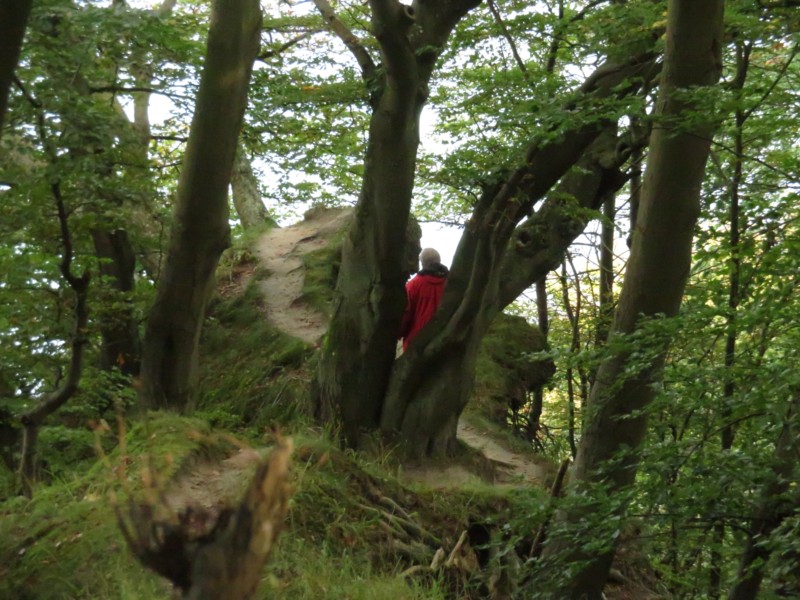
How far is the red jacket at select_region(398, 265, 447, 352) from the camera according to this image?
400 inches

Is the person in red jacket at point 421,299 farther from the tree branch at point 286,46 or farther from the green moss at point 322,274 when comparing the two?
the tree branch at point 286,46

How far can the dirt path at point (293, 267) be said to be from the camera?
42.9 feet

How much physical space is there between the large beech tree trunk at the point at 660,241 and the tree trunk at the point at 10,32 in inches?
140

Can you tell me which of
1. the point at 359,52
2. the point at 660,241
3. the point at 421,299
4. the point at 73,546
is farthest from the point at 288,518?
the point at 359,52

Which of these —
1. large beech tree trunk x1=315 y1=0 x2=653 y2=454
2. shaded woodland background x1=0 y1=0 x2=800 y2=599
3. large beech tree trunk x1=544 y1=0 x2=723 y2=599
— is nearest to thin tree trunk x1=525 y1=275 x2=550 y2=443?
shaded woodland background x1=0 y1=0 x2=800 y2=599

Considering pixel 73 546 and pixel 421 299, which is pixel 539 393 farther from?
pixel 73 546

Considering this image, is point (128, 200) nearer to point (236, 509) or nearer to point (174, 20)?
point (174, 20)

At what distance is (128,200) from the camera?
7.67 meters

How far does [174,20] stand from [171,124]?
3044mm

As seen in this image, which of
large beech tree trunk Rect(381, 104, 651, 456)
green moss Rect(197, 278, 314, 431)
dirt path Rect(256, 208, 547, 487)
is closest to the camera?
large beech tree trunk Rect(381, 104, 651, 456)

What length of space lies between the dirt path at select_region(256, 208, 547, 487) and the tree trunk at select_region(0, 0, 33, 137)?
5.78m

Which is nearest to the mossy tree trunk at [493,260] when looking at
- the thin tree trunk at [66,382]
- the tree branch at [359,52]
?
the tree branch at [359,52]

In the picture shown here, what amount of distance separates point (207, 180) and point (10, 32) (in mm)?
3896

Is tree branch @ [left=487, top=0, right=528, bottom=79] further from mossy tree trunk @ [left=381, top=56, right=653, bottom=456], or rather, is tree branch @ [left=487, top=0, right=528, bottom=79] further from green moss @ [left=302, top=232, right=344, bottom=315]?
green moss @ [left=302, top=232, right=344, bottom=315]
